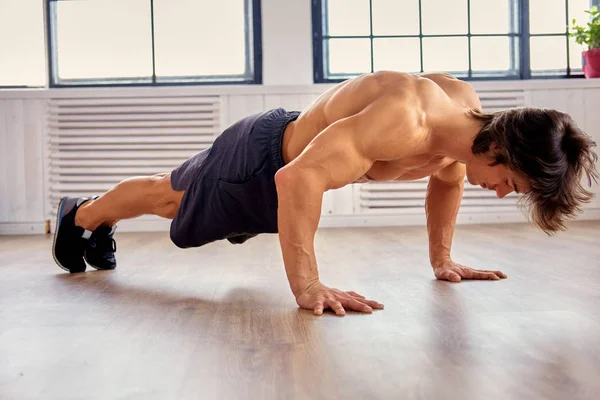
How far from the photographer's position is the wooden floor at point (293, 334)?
935 millimetres

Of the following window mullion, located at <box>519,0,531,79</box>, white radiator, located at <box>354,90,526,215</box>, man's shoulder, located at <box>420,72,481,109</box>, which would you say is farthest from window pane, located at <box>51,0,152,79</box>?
man's shoulder, located at <box>420,72,481,109</box>

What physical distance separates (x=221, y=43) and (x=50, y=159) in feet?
4.40

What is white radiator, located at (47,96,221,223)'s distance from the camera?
406cm

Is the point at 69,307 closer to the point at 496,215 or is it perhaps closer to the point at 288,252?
the point at 288,252

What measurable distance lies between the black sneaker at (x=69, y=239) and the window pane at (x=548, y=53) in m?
3.31

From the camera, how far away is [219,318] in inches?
57.1

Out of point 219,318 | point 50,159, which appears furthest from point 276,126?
point 50,159

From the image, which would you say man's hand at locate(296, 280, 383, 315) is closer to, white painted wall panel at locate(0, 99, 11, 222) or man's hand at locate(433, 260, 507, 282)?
man's hand at locate(433, 260, 507, 282)

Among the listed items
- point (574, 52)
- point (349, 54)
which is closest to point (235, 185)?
point (349, 54)

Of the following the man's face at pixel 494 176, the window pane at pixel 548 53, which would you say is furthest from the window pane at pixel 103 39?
the man's face at pixel 494 176

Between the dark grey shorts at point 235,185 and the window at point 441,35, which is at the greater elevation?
the window at point 441,35

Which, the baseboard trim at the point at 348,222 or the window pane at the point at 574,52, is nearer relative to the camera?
the baseboard trim at the point at 348,222

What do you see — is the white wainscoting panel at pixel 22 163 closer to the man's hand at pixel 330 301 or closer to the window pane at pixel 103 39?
the window pane at pixel 103 39

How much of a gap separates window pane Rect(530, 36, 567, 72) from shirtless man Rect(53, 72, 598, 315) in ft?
9.04
